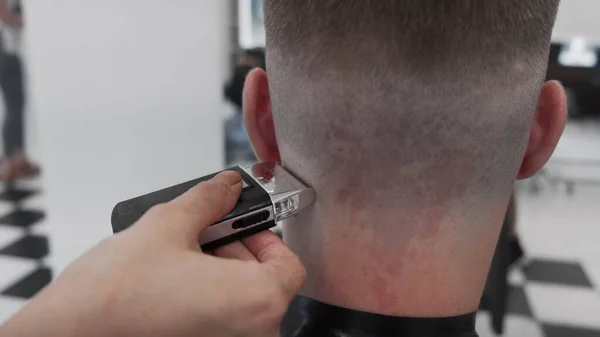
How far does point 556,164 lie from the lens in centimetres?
396

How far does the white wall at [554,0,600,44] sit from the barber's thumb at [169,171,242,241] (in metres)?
3.37

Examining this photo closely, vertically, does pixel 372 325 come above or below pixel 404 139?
below

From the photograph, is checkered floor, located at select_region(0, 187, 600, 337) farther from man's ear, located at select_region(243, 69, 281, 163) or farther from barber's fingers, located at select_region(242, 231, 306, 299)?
barber's fingers, located at select_region(242, 231, 306, 299)

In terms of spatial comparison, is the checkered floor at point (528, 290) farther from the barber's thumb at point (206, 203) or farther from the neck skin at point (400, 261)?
the barber's thumb at point (206, 203)

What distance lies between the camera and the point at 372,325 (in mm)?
791

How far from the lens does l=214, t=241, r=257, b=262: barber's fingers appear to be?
695 mm

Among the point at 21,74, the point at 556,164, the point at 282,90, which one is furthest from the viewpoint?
the point at 556,164

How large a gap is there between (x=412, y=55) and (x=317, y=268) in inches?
13.6

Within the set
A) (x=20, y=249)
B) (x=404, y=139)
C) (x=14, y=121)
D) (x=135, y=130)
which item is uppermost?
(x=404, y=139)

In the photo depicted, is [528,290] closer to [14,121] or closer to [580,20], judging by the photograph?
[580,20]

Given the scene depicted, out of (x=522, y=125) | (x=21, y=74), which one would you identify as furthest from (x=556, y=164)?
(x=21, y=74)

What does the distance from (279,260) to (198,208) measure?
118 mm

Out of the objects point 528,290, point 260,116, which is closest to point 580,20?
point 528,290

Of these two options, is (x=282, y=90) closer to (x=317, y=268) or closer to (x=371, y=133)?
(x=371, y=133)
